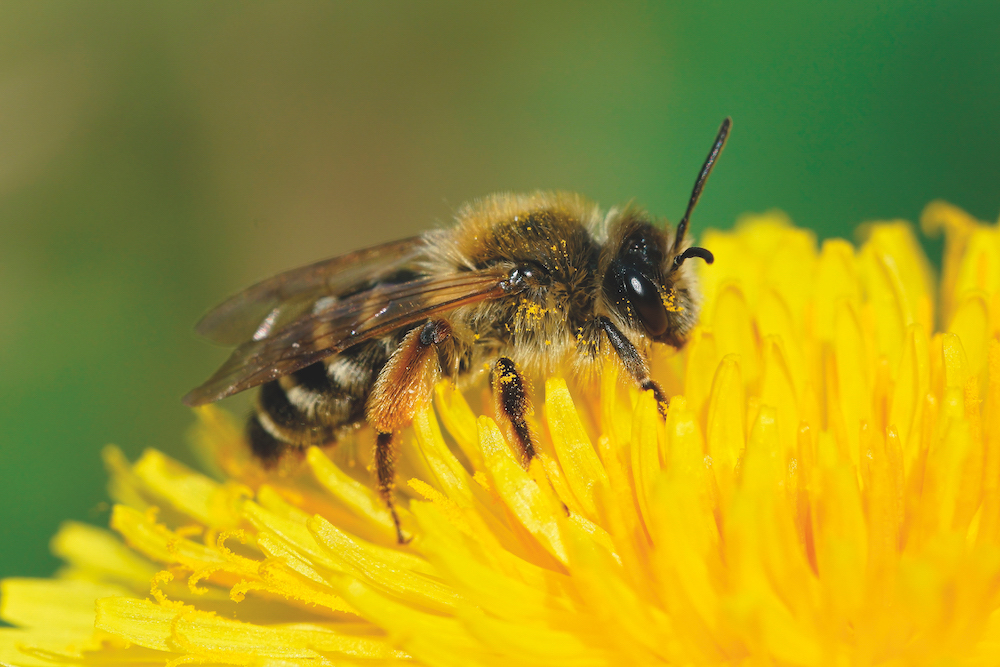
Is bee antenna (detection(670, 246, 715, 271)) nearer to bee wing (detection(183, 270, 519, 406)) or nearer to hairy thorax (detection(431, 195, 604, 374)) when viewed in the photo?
hairy thorax (detection(431, 195, 604, 374))

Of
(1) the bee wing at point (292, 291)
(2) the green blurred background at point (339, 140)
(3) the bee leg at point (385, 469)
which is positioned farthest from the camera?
(2) the green blurred background at point (339, 140)

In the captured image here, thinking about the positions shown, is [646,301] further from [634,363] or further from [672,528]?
[672,528]

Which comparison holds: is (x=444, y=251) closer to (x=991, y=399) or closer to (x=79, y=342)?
(x=991, y=399)

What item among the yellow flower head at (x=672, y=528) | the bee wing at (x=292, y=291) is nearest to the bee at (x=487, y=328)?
the yellow flower head at (x=672, y=528)

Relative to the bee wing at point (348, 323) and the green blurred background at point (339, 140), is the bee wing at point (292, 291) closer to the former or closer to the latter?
the bee wing at point (348, 323)

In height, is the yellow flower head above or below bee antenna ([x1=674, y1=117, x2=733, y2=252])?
below

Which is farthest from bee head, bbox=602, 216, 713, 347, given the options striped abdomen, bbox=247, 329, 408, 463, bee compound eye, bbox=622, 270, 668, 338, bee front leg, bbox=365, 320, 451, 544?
striped abdomen, bbox=247, 329, 408, 463

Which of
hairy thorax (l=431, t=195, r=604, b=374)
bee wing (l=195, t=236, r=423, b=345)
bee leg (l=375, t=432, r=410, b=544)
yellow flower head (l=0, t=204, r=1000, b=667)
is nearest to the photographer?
yellow flower head (l=0, t=204, r=1000, b=667)
